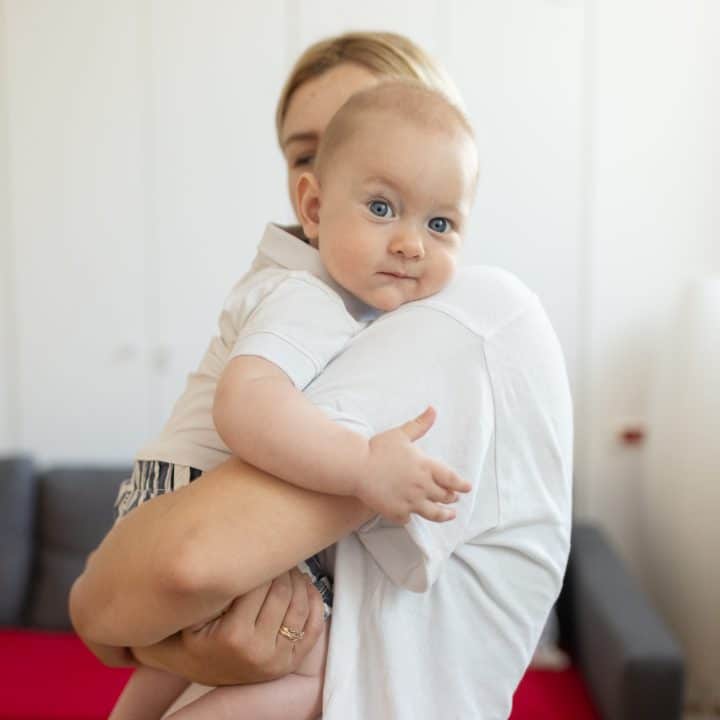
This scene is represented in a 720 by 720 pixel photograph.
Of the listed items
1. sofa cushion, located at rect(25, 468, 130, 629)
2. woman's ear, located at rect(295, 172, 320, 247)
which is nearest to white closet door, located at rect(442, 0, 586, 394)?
sofa cushion, located at rect(25, 468, 130, 629)

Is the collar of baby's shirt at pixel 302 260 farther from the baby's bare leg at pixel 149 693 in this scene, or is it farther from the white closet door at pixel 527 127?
the white closet door at pixel 527 127

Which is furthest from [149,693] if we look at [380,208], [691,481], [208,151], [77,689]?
[208,151]

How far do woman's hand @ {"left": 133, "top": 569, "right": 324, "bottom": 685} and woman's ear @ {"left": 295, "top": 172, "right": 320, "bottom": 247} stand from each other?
0.33m

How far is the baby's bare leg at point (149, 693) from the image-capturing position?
3.19ft

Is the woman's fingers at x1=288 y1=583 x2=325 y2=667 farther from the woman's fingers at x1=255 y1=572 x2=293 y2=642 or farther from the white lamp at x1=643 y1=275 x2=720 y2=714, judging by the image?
the white lamp at x1=643 y1=275 x2=720 y2=714

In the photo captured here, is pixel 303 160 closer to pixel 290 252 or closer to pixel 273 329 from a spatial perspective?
pixel 290 252

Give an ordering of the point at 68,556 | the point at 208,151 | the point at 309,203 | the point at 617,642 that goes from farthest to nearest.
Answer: the point at 208,151 → the point at 68,556 → the point at 617,642 → the point at 309,203

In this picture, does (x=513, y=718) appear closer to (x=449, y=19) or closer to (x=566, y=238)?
(x=566, y=238)

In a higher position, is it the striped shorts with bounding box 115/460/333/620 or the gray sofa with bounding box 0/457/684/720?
the striped shorts with bounding box 115/460/333/620

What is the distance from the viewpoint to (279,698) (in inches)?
32.8

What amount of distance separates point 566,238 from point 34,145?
1785 millimetres

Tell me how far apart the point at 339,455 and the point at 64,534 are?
2551 millimetres

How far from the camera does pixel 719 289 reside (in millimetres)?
2801

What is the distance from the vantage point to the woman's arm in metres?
0.73
